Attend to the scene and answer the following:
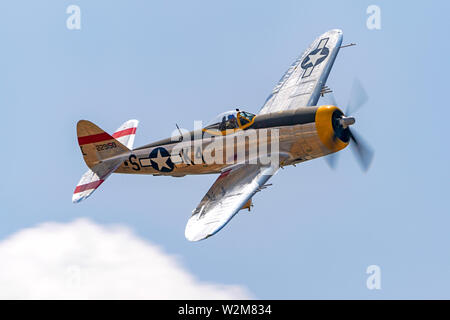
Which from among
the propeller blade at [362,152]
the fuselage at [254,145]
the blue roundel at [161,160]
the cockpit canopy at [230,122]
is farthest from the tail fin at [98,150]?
the propeller blade at [362,152]

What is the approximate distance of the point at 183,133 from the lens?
2584 centimetres

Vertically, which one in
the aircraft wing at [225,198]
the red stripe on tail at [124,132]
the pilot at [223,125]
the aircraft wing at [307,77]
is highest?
the aircraft wing at [307,77]

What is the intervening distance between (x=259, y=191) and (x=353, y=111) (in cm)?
400

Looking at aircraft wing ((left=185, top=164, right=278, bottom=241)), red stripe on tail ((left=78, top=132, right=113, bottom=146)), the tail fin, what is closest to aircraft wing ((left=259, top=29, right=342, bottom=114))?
aircraft wing ((left=185, top=164, right=278, bottom=241))

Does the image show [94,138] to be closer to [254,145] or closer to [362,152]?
[254,145]

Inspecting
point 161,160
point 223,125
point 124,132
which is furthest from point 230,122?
point 124,132

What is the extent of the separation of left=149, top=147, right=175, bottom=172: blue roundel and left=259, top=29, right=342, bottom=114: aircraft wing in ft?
13.2

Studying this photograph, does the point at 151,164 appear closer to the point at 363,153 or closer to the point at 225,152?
the point at 225,152

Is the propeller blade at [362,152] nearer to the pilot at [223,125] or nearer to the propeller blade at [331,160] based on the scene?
the propeller blade at [331,160]

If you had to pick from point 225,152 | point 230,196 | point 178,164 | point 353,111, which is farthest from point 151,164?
point 353,111

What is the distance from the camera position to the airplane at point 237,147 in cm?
2309

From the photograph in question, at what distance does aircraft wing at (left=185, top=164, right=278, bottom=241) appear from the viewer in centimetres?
2117

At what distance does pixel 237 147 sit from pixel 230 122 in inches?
32.7

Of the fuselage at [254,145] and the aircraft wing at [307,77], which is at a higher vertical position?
the aircraft wing at [307,77]
